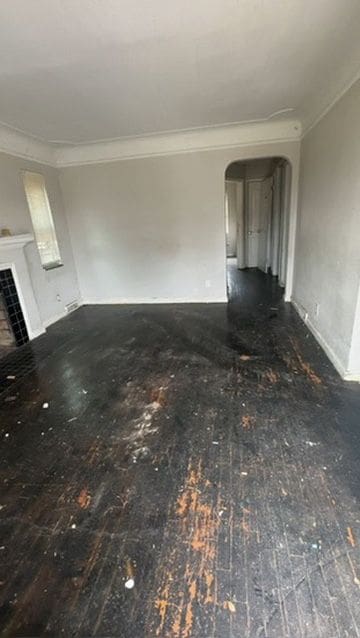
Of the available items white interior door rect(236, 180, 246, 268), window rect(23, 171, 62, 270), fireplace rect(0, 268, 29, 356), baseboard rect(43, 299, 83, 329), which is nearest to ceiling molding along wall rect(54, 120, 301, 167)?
window rect(23, 171, 62, 270)

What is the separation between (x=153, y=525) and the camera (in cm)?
149

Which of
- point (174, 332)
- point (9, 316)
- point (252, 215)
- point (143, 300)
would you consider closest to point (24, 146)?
point (9, 316)

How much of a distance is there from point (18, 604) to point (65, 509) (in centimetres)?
42

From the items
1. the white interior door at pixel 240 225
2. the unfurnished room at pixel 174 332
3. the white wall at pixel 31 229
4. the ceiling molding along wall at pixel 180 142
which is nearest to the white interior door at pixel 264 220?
the white interior door at pixel 240 225

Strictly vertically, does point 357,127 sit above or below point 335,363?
above

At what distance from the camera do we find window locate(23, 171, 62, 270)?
4281mm

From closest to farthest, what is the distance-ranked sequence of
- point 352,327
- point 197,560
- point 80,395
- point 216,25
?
point 197,560 < point 216,25 < point 352,327 < point 80,395

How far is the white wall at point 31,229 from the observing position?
12.2 ft

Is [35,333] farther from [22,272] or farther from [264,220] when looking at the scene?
[264,220]

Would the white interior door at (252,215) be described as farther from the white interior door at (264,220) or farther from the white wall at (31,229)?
the white wall at (31,229)

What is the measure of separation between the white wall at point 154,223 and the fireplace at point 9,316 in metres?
1.65

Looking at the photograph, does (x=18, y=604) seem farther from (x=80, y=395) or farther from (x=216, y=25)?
(x=216, y=25)

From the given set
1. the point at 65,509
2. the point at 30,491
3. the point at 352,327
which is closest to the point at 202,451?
the point at 65,509

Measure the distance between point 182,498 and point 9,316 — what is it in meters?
3.09
